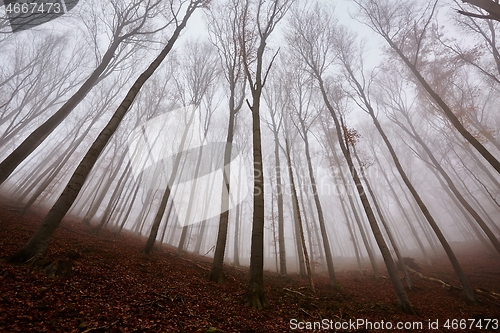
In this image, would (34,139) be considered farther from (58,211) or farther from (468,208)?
(468,208)

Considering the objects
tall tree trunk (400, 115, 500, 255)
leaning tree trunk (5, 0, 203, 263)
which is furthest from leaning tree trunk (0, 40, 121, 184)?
tall tree trunk (400, 115, 500, 255)

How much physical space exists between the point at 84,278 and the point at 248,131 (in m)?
16.6

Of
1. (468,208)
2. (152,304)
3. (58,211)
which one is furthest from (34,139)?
(468,208)

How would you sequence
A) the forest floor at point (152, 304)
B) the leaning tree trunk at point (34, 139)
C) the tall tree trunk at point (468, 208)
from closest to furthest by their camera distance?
the forest floor at point (152, 304)
the leaning tree trunk at point (34, 139)
the tall tree trunk at point (468, 208)

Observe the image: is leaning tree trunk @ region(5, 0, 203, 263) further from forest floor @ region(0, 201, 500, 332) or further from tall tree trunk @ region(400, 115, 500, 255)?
tall tree trunk @ region(400, 115, 500, 255)

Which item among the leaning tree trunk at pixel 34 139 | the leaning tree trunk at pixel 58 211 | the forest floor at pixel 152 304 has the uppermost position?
the leaning tree trunk at pixel 34 139

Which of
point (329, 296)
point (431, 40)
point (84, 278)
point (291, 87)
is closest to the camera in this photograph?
point (84, 278)

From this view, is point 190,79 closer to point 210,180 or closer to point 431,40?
point 210,180

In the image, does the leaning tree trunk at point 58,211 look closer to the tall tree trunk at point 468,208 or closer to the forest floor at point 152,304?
the forest floor at point 152,304

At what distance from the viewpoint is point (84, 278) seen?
13.2 feet

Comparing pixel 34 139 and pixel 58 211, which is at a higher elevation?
pixel 34 139

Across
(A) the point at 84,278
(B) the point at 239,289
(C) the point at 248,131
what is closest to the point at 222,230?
(B) the point at 239,289

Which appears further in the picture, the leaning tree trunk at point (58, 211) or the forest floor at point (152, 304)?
the leaning tree trunk at point (58, 211)

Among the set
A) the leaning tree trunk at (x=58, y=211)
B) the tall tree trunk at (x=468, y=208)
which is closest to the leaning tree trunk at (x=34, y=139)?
the leaning tree trunk at (x=58, y=211)
